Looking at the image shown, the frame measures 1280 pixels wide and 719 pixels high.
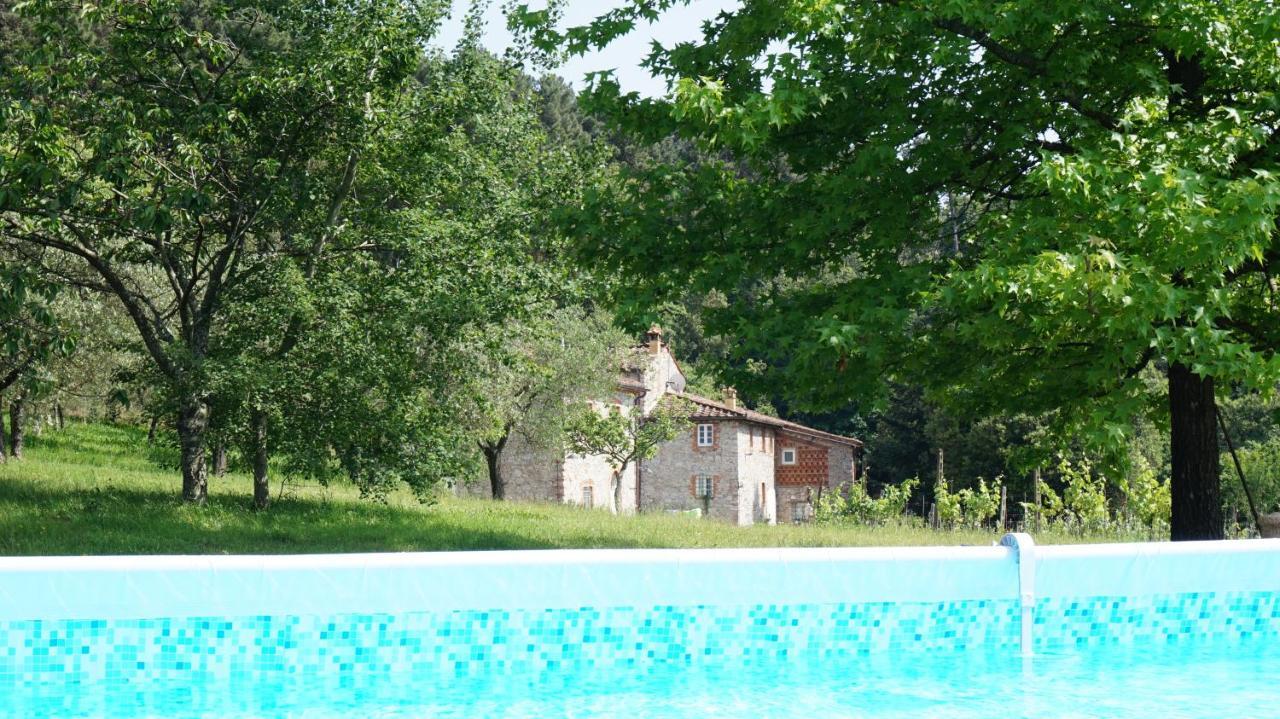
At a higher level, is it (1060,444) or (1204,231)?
(1204,231)

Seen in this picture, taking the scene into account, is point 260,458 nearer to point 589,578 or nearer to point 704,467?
point 589,578

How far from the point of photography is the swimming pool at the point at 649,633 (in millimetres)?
6979

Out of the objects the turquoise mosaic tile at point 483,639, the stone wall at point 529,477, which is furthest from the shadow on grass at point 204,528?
the stone wall at point 529,477

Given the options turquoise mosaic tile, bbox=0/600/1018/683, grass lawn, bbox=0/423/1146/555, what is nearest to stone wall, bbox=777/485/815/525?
grass lawn, bbox=0/423/1146/555

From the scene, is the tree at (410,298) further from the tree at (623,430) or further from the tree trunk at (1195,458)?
the tree at (623,430)

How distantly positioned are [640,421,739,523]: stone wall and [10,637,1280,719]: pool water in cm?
4654

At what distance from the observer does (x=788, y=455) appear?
62375 mm

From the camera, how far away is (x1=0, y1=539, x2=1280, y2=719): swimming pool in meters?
6.98

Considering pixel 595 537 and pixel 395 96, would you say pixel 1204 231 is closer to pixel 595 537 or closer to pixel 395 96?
pixel 595 537

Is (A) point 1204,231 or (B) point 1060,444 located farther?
(B) point 1060,444

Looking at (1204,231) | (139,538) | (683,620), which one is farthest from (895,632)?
(139,538)

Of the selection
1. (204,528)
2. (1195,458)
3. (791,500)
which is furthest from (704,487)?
(1195,458)

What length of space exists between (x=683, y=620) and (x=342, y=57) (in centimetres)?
1138

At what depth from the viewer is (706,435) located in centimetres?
5531
